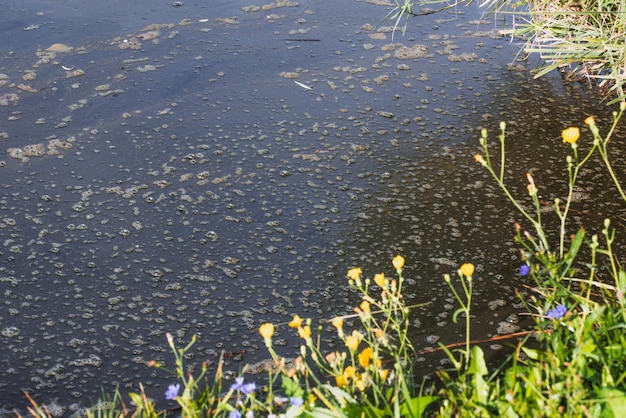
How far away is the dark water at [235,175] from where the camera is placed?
194 cm

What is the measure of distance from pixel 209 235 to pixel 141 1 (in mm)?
1904

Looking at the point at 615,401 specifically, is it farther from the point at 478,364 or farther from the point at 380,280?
the point at 380,280

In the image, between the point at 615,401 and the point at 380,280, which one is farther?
the point at 380,280

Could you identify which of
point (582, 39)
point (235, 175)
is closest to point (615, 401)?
point (235, 175)

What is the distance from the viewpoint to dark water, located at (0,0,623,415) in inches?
76.4

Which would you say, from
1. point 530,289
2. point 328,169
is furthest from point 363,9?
point 530,289

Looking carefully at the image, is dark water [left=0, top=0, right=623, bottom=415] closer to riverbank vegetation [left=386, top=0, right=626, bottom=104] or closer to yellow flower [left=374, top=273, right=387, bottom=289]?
riverbank vegetation [left=386, top=0, right=626, bottom=104]

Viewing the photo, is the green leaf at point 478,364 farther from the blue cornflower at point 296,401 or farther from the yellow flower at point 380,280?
the blue cornflower at point 296,401

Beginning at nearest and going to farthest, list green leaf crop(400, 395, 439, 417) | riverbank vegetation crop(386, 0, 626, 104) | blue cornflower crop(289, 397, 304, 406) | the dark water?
blue cornflower crop(289, 397, 304, 406) < green leaf crop(400, 395, 439, 417) < the dark water < riverbank vegetation crop(386, 0, 626, 104)

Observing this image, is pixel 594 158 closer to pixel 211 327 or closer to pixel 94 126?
pixel 211 327

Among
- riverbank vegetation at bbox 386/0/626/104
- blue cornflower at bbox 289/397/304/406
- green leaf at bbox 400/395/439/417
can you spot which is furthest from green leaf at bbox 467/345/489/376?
riverbank vegetation at bbox 386/0/626/104

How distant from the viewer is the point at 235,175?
249 centimetres

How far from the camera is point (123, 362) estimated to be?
1814 mm

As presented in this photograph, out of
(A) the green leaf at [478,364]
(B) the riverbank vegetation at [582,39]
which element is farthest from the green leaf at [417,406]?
(B) the riverbank vegetation at [582,39]
